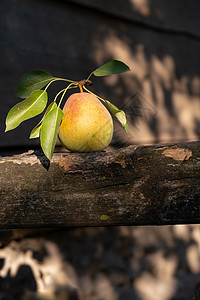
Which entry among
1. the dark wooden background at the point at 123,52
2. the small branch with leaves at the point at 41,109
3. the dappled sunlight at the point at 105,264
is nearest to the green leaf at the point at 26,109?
the small branch with leaves at the point at 41,109

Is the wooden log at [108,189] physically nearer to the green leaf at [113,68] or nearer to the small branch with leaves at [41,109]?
the small branch with leaves at [41,109]

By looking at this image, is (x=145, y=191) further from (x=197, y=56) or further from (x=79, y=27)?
(x=197, y=56)

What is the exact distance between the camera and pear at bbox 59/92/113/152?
39.9 inches

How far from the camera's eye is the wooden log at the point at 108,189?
32.9 inches

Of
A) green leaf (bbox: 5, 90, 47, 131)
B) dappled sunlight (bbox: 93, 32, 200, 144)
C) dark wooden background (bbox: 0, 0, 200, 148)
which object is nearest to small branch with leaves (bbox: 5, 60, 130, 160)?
green leaf (bbox: 5, 90, 47, 131)

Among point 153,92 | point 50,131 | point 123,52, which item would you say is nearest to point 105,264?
point 153,92

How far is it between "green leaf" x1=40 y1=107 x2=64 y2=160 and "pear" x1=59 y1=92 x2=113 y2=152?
0.06 meters

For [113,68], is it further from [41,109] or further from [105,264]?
[105,264]

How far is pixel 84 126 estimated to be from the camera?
101cm

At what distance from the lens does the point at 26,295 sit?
2.15 meters

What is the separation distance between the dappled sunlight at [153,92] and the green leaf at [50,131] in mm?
1442

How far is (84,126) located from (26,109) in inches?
7.2

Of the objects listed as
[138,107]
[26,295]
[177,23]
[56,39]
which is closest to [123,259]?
[26,295]

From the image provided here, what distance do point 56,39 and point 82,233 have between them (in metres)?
1.34
